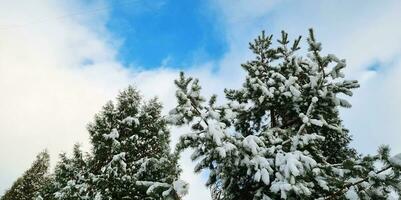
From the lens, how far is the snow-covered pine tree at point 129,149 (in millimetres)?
12945

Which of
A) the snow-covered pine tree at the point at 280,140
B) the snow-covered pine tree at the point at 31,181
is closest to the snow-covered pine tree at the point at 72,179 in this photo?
the snow-covered pine tree at the point at 280,140

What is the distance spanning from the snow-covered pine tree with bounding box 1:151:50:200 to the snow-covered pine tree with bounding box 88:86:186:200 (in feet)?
54.8

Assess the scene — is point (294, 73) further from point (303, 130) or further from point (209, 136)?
point (209, 136)

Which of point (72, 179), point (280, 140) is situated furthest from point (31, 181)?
point (280, 140)

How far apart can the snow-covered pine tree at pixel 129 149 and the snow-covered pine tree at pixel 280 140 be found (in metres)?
3.95

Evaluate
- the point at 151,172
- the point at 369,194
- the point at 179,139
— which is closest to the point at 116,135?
the point at 151,172

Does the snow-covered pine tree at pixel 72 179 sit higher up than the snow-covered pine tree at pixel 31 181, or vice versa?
the snow-covered pine tree at pixel 31 181

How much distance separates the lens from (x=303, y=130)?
28.6 ft

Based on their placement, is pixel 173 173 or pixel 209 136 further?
pixel 173 173

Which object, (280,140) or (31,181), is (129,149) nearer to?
(280,140)

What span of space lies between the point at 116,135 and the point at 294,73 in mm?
7155

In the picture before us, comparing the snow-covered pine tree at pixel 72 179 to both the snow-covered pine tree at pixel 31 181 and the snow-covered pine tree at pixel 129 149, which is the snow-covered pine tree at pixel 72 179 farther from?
the snow-covered pine tree at pixel 31 181

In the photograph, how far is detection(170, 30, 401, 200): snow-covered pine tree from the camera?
6977 millimetres

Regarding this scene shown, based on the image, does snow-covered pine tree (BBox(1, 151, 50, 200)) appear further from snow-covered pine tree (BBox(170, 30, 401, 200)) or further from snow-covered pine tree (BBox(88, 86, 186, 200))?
snow-covered pine tree (BBox(170, 30, 401, 200))
